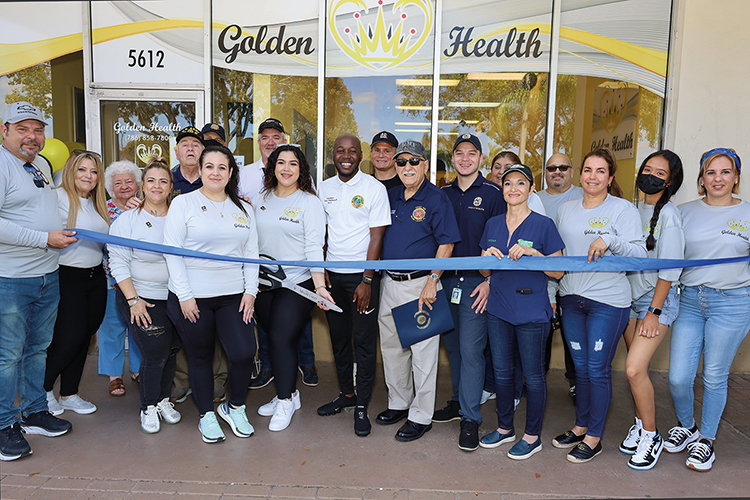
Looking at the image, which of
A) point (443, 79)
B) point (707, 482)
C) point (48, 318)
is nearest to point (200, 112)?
point (443, 79)

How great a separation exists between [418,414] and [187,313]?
6.01 ft

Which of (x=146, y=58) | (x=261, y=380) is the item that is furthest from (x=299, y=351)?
(x=146, y=58)

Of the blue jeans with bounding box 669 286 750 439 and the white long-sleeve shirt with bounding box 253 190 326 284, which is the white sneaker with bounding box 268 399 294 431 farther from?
the blue jeans with bounding box 669 286 750 439

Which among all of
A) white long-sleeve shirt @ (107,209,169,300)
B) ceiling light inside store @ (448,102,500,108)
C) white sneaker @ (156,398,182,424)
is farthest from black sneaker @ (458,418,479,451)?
ceiling light inside store @ (448,102,500,108)

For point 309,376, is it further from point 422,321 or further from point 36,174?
point 36,174

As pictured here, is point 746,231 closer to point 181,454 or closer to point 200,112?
point 181,454

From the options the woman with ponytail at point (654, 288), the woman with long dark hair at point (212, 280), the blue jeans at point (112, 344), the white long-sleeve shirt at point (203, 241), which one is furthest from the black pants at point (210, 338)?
the woman with ponytail at point (654, 288)

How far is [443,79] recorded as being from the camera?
6.55 m

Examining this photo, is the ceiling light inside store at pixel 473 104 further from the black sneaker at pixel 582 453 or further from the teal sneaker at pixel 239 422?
the teal sneaker at pixel 239 422

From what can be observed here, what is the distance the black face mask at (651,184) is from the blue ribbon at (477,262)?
517 millimetres

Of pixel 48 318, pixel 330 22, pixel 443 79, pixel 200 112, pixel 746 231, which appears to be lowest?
pixel 48 318

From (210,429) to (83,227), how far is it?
1.79m

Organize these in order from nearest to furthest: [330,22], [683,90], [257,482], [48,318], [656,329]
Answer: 1. [257,482]
2. [656,329]
3. [48,318]
4. [683,90]
5. [330,22]

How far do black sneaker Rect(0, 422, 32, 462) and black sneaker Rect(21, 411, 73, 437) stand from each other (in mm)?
252
